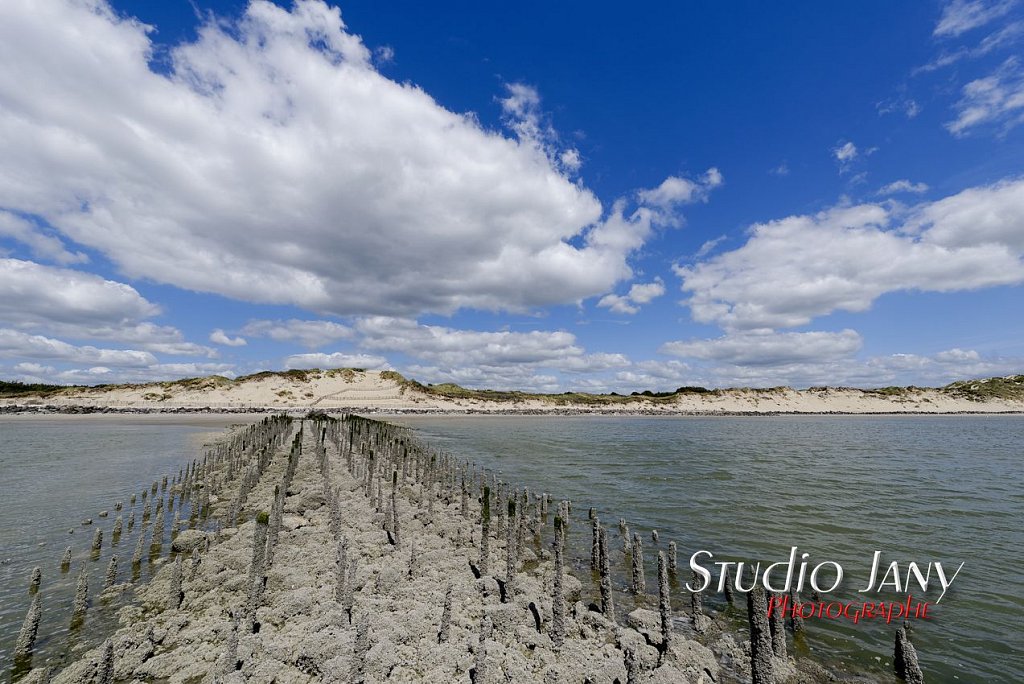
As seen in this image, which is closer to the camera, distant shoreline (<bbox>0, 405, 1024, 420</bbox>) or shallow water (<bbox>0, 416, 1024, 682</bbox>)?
shallow water (<bbox>0, 416, 1024, 682</bbox>)

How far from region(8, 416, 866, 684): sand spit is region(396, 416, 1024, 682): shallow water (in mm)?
2391

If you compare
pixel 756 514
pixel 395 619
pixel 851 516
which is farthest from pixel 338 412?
pixel 395 619

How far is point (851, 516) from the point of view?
1700 centimetres

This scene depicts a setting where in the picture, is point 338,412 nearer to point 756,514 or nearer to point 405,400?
point 405,400

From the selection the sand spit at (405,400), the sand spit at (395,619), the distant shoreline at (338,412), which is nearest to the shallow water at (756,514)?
the sand spit at (395,619)

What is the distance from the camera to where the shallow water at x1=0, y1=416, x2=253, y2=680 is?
8375 mm

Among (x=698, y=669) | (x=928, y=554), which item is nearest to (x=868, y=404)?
(x=928, y=554)

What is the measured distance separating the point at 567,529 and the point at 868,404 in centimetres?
15493

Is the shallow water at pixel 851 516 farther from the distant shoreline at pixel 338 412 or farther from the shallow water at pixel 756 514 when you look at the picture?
the distant shoreline at pixel 338 412

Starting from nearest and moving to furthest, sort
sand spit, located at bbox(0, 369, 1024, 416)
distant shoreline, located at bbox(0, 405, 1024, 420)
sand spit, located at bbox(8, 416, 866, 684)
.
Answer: sand spit, located at bbox(8, 416, 866, 684) → distant shoreline, located at bbox(0, 405, 1024, 420) → sand spit, located at bbox(0, 369, 1024, 416)

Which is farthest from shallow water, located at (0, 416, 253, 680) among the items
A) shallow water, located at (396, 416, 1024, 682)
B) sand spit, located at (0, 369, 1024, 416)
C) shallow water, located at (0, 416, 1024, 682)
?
sand spit, located at (0, 369, 1024, 416)

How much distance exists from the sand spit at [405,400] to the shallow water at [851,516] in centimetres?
7329

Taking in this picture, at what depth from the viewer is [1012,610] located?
955 centimetres

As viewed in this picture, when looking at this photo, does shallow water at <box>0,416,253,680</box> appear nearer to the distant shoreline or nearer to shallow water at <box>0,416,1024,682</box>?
shallow water at <box>0,416,1024,682</box>
